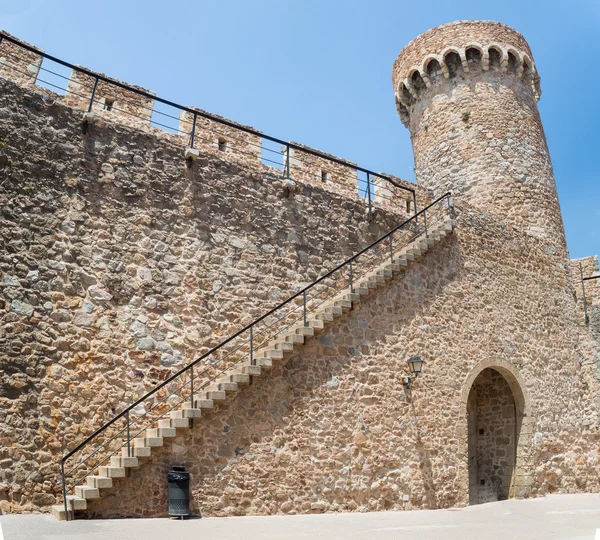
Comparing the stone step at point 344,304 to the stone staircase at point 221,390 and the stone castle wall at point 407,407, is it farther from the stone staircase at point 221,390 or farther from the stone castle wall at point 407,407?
the stone castle wall at point 407,407

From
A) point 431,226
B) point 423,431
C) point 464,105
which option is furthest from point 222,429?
point 464,105

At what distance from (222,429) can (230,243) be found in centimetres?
349

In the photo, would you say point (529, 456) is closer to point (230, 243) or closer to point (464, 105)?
point (230, 243)

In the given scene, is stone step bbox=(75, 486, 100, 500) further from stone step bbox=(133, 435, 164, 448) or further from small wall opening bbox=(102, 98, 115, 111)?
small wall opening bbox=(102, 98, 115, 111)

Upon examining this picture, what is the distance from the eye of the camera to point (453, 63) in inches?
669

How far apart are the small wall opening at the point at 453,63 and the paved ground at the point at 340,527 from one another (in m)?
12.4

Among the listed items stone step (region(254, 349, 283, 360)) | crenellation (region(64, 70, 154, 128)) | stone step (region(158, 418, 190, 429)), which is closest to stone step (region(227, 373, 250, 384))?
stone step (region(254, 349, 283, 360))

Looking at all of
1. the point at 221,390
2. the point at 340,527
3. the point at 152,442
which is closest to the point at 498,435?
the point at 340,527

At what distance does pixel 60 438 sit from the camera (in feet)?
25.1

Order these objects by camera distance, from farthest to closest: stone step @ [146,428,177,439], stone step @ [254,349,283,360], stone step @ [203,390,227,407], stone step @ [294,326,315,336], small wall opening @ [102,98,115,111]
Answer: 1. small wall opening @ [102,98,115,111]
2. stone step @ [294,326,315,336]
3. stone step @ [254,349,283,360]
4. stone step @ [203,390,227,407]
5. stone step @ [146,428,177,439]

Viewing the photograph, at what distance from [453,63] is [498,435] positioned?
10.7 meters

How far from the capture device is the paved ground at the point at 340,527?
5.81m

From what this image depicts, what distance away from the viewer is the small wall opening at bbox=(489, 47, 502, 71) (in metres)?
16.8

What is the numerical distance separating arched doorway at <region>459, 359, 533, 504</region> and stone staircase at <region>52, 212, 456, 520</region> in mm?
3120
